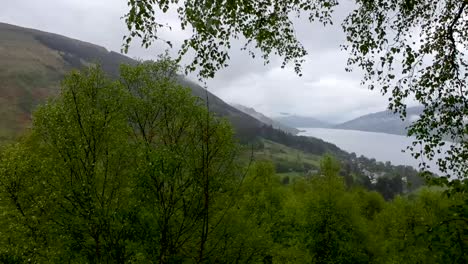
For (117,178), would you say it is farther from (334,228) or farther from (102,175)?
(334,228)

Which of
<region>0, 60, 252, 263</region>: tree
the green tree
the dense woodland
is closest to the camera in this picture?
the dense woodland

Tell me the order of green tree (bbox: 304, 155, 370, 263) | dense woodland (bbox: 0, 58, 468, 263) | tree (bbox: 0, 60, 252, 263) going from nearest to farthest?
dense woodland (bbox: 0, 58, 468, 263) < tree (bbox: 0, 60, 252, 263) < green tree (bbox: 304, 155, 370, 263)

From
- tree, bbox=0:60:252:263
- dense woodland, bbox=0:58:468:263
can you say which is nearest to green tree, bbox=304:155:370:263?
dense woodland, bbox=0:58:468:263

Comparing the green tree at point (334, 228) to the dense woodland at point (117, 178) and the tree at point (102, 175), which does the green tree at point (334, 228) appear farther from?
the tree at point (102, 175)

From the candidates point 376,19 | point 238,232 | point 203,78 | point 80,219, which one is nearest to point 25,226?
point 80,219

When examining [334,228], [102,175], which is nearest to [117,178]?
[102,175]

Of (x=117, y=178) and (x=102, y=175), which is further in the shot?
(x=102, y=175)

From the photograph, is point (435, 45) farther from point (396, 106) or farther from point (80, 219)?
point (80, 219)

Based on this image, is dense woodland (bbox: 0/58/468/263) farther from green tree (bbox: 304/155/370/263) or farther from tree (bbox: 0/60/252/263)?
green tree (bbox: 304/155/370/263)

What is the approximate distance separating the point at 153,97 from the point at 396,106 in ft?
55.1

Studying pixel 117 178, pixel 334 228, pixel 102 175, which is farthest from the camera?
pixel 334 228

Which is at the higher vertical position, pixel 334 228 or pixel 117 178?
pixel 117 178

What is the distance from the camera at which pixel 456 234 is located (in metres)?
5.12

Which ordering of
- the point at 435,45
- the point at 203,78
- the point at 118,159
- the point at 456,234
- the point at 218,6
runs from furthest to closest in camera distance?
1. the point at 118,159
2. the point at 435,45
3. the point at 203,78
4. the point at 218,6
5. the point at 456,234
